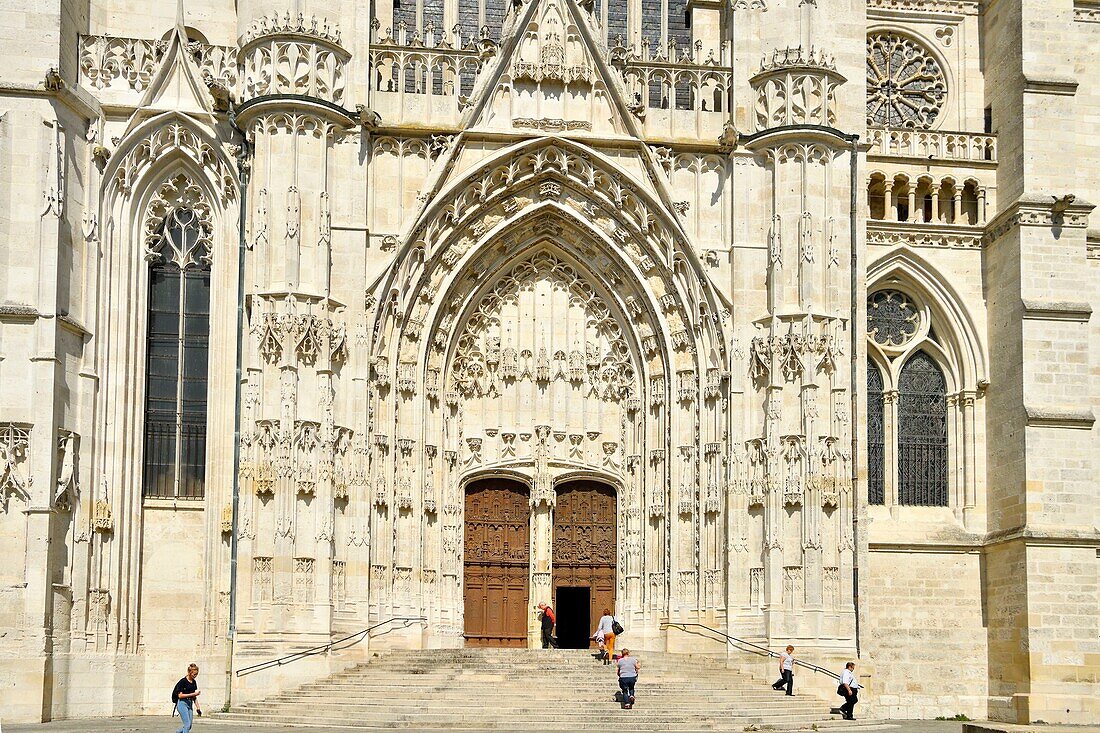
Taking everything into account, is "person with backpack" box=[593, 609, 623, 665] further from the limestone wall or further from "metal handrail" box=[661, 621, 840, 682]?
the limestone wall

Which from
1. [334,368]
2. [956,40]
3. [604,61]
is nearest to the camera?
[334,368]

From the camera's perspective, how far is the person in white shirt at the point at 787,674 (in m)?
26.9

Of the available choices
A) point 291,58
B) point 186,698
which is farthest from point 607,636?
point 291,58

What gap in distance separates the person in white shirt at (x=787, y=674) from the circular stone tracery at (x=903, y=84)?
1323cm

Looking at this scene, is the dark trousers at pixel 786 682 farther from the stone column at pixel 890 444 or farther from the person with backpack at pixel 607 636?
the stone column at pixel 890 444

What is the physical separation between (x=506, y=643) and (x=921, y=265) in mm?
11775

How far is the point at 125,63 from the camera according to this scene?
2936 centimetres

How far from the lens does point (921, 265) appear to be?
32.5 m

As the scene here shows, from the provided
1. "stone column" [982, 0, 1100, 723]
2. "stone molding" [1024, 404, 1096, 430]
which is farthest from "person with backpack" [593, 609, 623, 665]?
"stone molding" [1024, 404, 1096, 430]

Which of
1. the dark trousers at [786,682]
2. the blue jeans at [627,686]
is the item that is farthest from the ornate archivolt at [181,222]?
the dark trousers at [786,682]

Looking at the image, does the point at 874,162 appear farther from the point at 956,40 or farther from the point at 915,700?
the point at 915,700

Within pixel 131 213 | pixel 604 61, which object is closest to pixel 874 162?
pixel 604 61

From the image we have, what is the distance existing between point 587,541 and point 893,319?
27.1ft

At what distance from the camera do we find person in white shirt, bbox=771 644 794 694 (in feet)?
88.4
